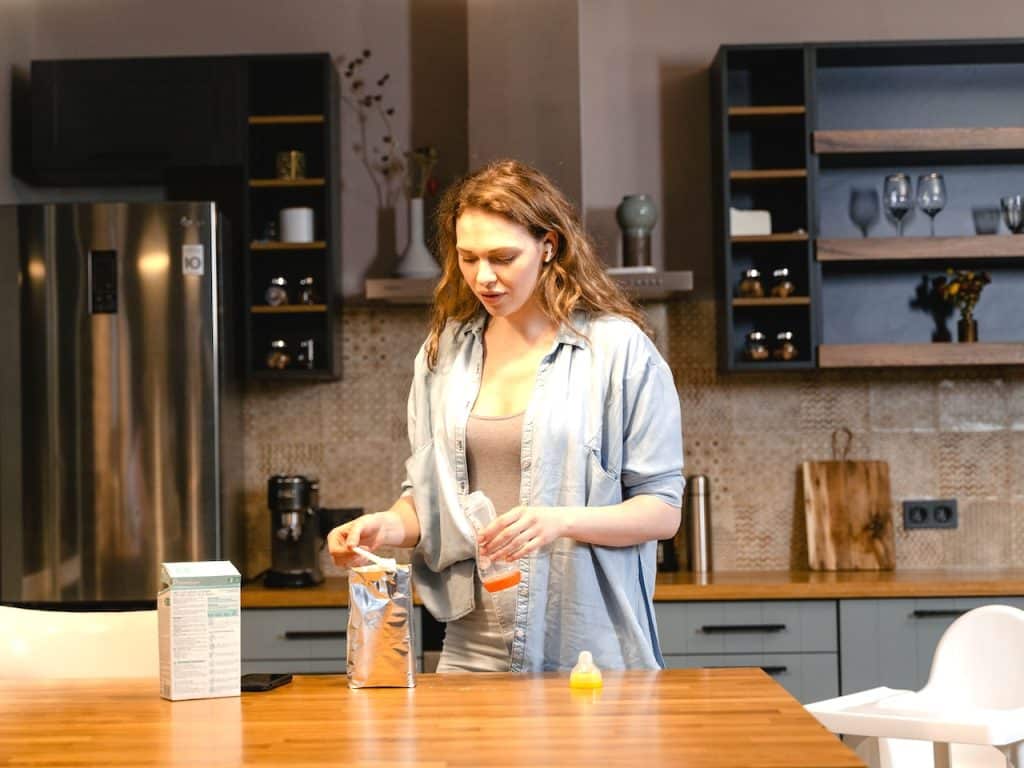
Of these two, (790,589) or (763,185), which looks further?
(763,185)

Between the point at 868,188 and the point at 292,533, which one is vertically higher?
the point at 868,188

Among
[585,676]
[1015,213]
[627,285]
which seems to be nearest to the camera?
[585,676]

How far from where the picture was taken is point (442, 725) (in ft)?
5.16

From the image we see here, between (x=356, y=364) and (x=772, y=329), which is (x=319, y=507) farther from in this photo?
(x=772, y=329)

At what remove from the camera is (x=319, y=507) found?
417cm

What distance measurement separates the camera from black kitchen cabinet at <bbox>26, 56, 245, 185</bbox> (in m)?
3.97

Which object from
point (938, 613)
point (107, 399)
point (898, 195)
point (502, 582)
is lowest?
point (938, 613)

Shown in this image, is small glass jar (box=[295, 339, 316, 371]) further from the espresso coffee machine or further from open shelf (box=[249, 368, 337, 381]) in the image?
the espresso coffee machine

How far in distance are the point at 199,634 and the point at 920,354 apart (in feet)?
8.70

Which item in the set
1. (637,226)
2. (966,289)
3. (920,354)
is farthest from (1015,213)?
(637,226)

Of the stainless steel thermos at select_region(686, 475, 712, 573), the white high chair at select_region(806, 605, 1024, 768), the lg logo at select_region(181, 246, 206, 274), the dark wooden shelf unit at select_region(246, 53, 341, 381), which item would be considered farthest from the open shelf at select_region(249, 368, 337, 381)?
the white high chair at select_region(806, 605, 1024, 768)

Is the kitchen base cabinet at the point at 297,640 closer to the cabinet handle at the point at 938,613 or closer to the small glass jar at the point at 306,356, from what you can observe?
the small glass jar at the point at 306,356

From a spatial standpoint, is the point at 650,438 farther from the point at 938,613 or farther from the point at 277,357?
the point at 277,357

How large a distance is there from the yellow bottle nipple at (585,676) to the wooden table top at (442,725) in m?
0.01
